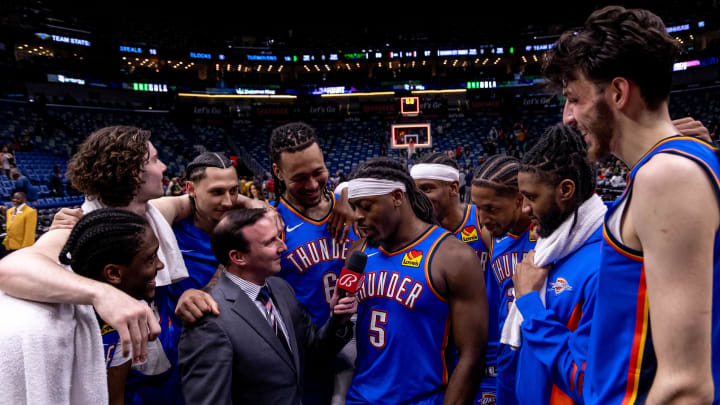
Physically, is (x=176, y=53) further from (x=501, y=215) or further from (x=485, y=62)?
(x=501, y=215)

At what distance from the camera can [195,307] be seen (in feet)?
6.96

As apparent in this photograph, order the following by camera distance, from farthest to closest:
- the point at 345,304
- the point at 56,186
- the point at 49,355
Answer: the point at 56,186 → the point at 345,304 → the point at 49,355

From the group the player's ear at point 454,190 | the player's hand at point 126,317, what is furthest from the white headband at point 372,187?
the player's ear at point 454,190

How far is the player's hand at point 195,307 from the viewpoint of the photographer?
2.10m

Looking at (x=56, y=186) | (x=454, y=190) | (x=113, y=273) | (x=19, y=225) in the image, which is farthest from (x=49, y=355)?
(x=56, y=186)

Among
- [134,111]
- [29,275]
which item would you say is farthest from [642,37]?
[134,111]

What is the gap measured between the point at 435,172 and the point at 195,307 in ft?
8.70

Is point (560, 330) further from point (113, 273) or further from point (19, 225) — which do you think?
point (19, 225)

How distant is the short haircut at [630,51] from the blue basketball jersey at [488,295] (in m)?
1.52

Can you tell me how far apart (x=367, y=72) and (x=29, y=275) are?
36.9m

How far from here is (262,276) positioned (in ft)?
A: 8.08

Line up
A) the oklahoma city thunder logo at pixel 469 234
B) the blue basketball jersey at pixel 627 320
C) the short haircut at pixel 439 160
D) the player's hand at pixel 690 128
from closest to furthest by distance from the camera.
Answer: the blue basketball jersey at pixel 627 320, the player's hand at pixel 690 128, the oklahoma city thunder logo at pixel 469 234, the short haircut at pixel 439 160

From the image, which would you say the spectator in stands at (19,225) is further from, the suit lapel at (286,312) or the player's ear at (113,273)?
the player's ear at (113,273)

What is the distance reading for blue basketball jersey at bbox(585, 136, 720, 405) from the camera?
3.76 ft
